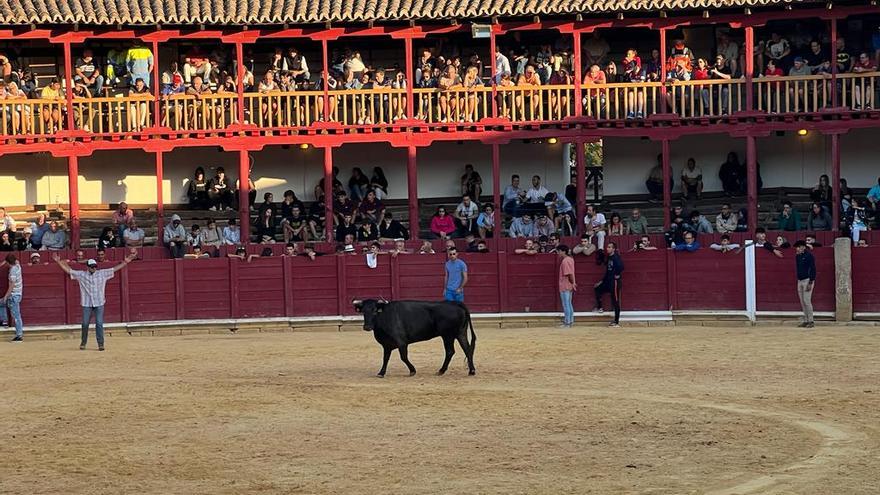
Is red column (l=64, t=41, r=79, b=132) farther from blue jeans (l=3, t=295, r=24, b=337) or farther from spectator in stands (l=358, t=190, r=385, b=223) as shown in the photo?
blue jeans (l=3, t=295, r=24, b=337)

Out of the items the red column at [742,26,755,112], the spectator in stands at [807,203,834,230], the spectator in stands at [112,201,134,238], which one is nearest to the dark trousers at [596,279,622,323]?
the spectator in stands at [807,203,834,230]

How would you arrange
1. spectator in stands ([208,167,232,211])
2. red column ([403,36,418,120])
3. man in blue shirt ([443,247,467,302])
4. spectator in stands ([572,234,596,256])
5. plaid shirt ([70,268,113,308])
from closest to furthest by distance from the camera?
1. plaid shirt ([70,268,113,308])
2. man in blue shirt ([443,247,467,302])
3. spectator in stands ([572,234,596,256])
4. red column ([403,36,418,120])
5. spectator in stands ([208,167,232,211])

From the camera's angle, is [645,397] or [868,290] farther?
[868,290]

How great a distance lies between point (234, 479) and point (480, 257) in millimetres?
16957

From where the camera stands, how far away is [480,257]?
29719mm

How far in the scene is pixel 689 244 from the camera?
28734 mm

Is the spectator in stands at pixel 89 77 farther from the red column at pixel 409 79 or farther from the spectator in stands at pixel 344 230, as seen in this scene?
the red column at pixel 409 79

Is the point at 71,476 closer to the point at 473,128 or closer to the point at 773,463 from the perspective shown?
the point at 773,463

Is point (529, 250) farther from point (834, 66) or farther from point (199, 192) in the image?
point (199, 192)

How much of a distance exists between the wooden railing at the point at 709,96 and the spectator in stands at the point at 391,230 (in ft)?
19.7

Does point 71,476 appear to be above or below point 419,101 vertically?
below

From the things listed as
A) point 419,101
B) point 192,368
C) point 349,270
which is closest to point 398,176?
point 419,101

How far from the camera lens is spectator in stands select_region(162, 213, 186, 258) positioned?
30734 millimetres

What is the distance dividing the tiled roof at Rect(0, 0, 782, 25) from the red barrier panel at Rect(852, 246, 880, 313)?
276 inches
